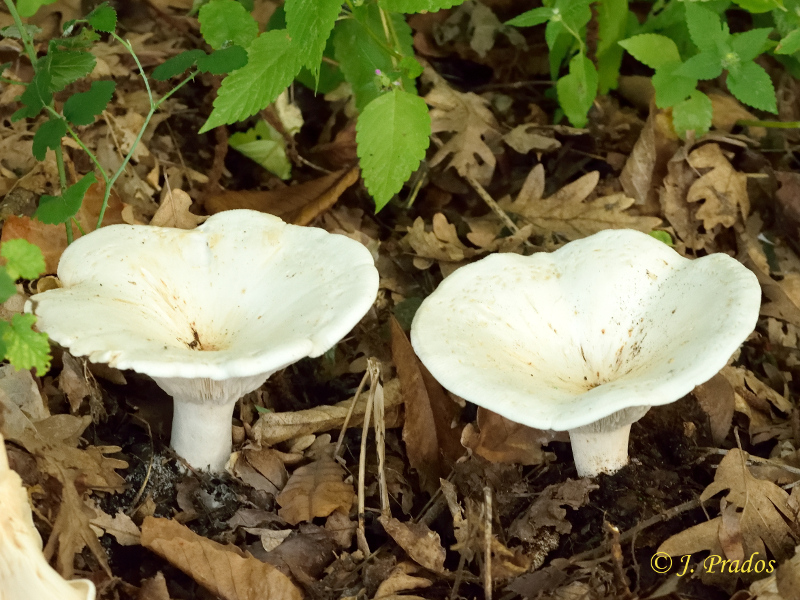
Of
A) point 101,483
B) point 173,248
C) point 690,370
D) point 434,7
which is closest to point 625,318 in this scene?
point 690,370

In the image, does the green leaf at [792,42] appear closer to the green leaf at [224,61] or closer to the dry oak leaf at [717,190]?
the dry oak leaf at [717,190]

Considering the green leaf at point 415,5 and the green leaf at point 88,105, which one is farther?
the green leaf at point 415,5

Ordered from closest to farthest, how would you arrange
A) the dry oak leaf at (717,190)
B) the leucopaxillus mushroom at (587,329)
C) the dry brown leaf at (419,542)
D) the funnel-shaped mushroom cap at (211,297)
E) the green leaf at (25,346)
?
the green leaf at (25,346) → the funnel-shaped mushroom cap at (211,297) → the leucopaxillus mushroom at (587,329) → the dry brown leaf at (419,542) → the dry oak leaf at (717,190)

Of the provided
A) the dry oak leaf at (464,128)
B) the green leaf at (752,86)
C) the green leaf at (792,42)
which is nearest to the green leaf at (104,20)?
the dry oak leaf at (464,128)

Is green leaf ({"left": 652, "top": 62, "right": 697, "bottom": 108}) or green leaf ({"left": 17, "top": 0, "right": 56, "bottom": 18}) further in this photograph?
green leaf ({"left": 652, "top": 62, "right": 697, "bottom": 108})

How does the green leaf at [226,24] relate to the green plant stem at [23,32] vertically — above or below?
below

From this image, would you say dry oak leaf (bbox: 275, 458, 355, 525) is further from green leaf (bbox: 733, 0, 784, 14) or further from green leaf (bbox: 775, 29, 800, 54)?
green leaf (bbox: 733, 0, 784, 14)

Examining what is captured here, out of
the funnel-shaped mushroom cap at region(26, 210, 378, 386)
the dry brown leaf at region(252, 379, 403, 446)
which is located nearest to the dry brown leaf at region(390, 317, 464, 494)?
the dry brown leaf at region(252, 379, 403, 446)
